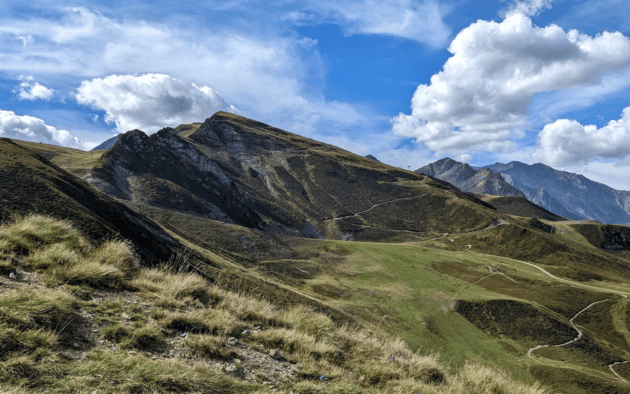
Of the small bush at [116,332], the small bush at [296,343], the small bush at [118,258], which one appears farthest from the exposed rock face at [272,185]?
the small bush at [116,332]

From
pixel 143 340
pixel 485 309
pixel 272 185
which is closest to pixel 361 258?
pixel 485 309

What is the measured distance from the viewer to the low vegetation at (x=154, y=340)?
5004mm

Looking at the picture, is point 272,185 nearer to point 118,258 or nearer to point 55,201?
point 55,201

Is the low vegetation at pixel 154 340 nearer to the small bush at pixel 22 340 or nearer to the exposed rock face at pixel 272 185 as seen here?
the small bush at pixel 22 340

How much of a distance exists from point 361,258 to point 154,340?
248ft

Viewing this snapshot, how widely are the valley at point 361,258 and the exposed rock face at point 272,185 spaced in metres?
0.73

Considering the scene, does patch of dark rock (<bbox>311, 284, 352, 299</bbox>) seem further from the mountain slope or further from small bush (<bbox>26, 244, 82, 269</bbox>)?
small bush (<bbox>26, 244, 82, 269</bbox>)

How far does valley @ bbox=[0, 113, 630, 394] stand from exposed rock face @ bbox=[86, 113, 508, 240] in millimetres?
730

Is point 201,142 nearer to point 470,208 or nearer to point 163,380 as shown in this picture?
point 470,208

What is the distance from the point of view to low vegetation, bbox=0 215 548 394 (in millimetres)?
5004

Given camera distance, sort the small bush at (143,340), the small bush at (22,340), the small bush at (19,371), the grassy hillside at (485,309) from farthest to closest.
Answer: the grassy hillside at (485,309), the small bush at (143,340), the small bush at (22,340), the small bush at (19,371)

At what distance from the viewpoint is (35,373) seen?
462 centimetres

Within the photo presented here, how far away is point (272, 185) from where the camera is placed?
155 meters

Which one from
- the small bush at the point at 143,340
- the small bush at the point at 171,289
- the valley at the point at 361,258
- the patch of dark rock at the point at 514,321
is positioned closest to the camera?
the small bush at the point at 143,340
